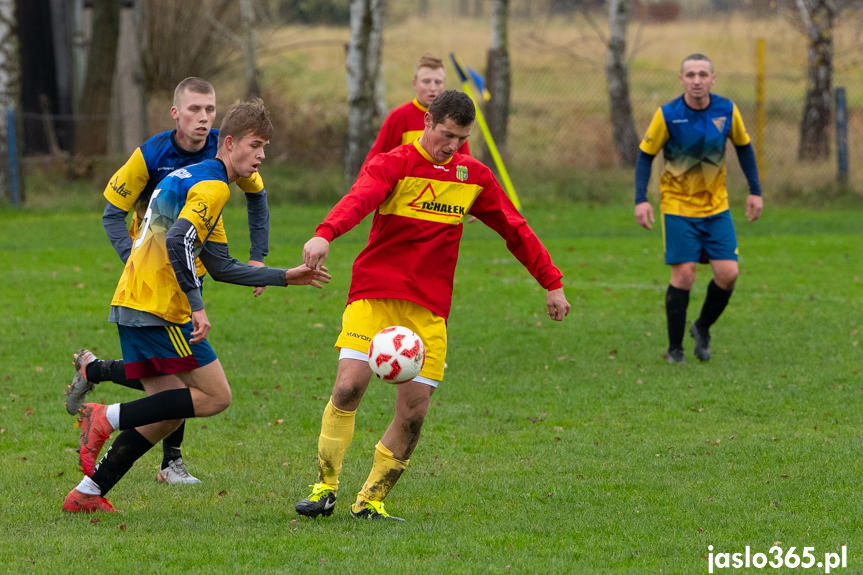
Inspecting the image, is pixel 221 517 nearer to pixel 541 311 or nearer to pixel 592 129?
pixel 541 311

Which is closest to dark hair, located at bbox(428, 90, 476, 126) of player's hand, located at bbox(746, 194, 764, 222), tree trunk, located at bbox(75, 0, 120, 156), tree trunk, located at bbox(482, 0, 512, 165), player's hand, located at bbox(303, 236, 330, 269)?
player's hand, located at bbox(303, 236, 330, 269)

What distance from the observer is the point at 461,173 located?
5.56 meters

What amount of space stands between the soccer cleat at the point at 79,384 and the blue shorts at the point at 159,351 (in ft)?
2.52

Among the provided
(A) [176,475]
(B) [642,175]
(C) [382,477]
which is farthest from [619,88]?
(C) [382,477]

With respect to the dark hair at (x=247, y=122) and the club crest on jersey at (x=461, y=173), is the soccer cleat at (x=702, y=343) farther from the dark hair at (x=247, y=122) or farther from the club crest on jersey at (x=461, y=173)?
the dark hair at (x=247, y=122)

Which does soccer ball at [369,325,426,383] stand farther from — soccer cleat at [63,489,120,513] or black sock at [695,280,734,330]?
black sock at [695,280,734,330]

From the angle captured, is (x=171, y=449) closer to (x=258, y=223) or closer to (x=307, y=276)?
(x=258, y=223)

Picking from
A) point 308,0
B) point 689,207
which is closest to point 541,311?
point 689,207

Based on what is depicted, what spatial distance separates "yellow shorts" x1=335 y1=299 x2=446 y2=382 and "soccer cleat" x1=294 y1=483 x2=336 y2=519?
663 millimetres

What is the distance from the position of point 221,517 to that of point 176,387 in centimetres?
66

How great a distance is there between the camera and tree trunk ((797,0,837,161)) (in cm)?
2312

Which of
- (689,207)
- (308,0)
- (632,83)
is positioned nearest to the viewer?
(689,207)

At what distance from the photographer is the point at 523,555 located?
4.96 meters

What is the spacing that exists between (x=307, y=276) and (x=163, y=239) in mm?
783
